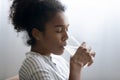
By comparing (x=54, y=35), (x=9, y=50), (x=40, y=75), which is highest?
(x=54, y=35)

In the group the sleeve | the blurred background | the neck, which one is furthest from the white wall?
the sleeve

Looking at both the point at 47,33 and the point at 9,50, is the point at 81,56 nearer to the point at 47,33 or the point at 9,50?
the point at 47,33

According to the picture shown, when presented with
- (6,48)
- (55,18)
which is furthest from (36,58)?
(6,48)

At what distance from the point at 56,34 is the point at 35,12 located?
0.11 meters

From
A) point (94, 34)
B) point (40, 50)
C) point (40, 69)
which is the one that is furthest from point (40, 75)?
point (94, 34)

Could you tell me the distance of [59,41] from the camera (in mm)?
920

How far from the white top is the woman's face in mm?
49

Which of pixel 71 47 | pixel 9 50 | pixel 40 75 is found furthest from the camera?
pixel 9 50

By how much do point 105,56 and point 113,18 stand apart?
0.76 ft

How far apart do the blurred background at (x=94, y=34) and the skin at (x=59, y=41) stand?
0.56m

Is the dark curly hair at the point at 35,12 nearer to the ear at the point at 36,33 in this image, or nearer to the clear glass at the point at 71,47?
the ear at the point at 36,33

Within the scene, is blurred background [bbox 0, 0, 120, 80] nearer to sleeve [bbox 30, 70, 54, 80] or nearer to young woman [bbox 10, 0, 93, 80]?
young woman [bbox 10, 0, 93, 80]

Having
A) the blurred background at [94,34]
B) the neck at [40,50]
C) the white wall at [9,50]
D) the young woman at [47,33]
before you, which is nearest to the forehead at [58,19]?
the young woman at [47,33]

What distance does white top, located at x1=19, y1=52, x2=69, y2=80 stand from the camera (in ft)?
2.83
